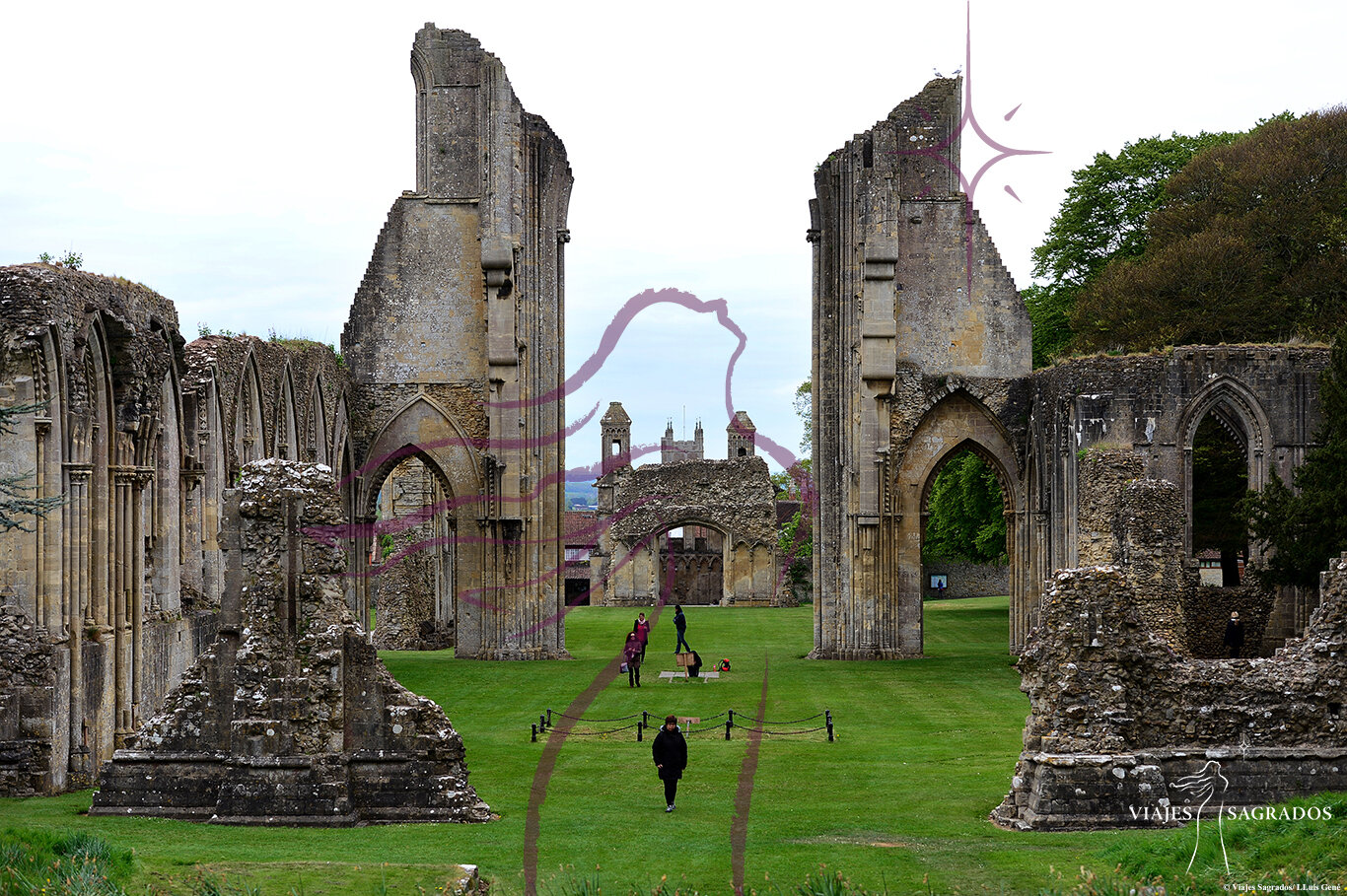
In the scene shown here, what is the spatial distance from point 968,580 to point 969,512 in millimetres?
19128

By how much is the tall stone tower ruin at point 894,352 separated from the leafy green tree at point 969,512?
9.73 meters

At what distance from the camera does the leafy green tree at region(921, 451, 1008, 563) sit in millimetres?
46094

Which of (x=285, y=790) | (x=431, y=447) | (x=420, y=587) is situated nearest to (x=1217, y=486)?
(x=431, y=447)

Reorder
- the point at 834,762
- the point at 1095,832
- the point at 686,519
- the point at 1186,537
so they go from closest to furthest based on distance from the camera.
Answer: the point at 1095,832 < the point at 834,762 < the point at 1186,537 < the point at 686,519

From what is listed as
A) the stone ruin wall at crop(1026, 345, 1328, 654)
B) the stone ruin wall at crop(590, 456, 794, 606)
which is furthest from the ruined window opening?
the stone ruin wall at crop(590, 456, 794, 606)

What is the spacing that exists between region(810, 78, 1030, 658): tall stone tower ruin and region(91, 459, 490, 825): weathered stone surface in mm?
20520

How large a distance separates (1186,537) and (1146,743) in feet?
50.4

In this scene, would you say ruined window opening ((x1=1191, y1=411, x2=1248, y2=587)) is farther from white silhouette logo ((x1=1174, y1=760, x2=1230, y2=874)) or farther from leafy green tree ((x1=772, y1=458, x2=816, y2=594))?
leafy green tree ((x1=772, y1=458, x2=816, y2=594))

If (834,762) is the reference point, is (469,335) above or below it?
above

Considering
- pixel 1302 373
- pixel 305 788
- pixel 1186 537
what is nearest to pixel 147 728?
pixel 305 788

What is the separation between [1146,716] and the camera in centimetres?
1438

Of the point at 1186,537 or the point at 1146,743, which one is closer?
the point at 1146,743

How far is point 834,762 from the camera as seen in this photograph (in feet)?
59.1

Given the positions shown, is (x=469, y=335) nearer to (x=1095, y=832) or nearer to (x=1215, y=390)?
(x=1215, y=390)
